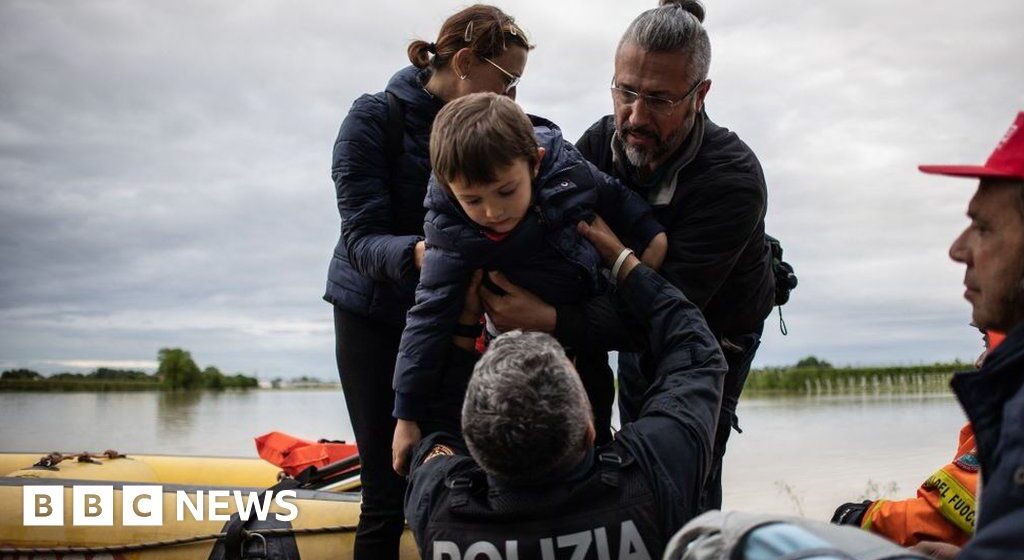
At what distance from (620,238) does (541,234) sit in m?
0.33

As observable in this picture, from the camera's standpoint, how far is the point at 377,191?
254 cm

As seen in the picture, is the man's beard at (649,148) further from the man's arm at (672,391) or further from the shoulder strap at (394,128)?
the shoulder strap at (394,128)

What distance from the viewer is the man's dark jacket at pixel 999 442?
933mm

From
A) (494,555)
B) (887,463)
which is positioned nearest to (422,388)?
(494,555)

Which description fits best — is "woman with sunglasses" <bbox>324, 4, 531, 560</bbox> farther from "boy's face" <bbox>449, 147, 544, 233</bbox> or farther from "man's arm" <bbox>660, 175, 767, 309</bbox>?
"man's arm" <bbox>660, 175, 767, 309</bbox>

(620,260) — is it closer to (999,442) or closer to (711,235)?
(711,235)

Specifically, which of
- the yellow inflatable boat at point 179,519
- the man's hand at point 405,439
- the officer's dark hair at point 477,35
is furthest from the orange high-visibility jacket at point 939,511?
the yellow inflatable boat at point 179,519

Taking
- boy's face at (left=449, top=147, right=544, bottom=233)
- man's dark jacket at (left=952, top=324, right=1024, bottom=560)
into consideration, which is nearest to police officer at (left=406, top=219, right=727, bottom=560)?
boy's face at (left=449, top=147, right=544, bottom=233)

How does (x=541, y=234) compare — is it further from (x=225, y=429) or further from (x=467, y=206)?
(x=225, y=429)

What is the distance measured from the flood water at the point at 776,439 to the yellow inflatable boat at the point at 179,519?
1484 millimetres

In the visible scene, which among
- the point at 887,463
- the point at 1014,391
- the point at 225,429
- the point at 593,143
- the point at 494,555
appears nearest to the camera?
the point at 1014,391

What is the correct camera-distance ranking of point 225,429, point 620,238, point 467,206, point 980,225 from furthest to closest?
point 225,429 → point 620,238 → point 467,206 → point 980,225

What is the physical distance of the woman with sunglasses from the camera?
242 cm

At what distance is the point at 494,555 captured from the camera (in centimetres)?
165
